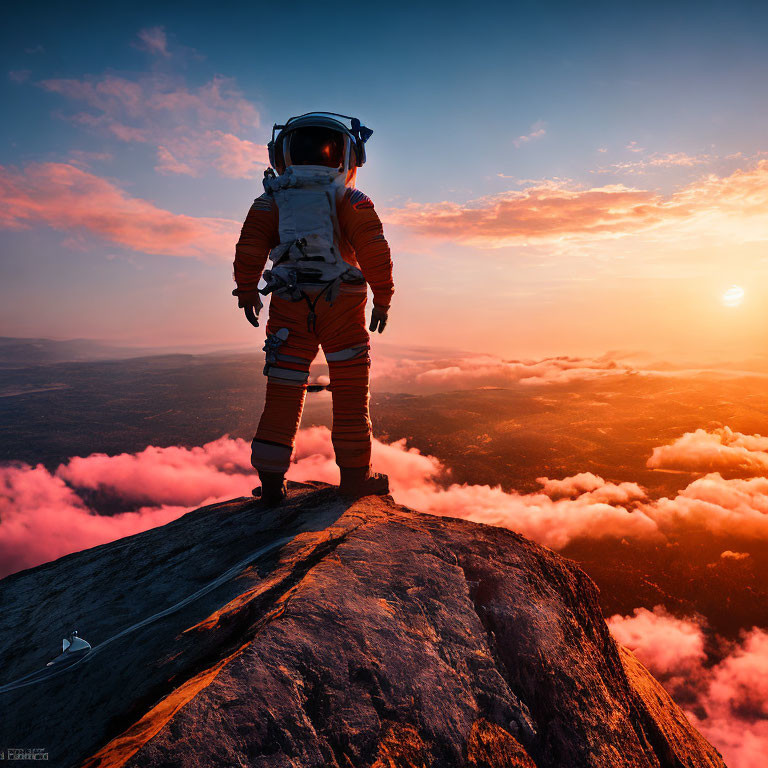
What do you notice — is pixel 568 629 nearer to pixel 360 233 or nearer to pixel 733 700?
pixel 360 233

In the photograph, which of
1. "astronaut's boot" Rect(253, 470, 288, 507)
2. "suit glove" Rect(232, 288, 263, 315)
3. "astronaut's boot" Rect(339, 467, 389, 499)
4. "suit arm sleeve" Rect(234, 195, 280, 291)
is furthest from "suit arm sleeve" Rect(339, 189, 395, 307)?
"astronaut's boot" Rect(253, 470, 288, 507)

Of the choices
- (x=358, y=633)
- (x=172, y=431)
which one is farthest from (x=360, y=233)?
(x=172, y=431)

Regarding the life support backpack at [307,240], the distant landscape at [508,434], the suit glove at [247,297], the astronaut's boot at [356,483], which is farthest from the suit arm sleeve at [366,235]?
the distant landscape at [508,434]

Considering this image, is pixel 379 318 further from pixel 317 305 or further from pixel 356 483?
pixel 356 483

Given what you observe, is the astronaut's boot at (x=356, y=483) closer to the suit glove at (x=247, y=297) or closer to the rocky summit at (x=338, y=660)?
the rocky summit at (x=338, y=660)

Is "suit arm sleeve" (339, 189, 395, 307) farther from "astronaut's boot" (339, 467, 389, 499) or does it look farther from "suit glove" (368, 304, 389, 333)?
"astronaut's boot" (339, 467, 389, 499)
